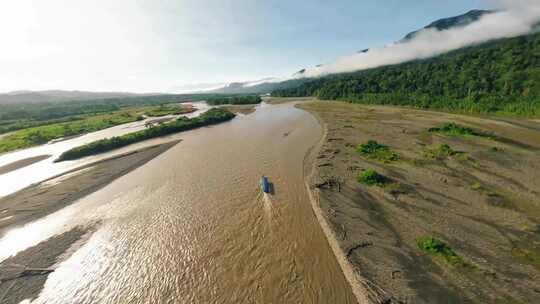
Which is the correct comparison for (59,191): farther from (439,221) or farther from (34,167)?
(439,221)

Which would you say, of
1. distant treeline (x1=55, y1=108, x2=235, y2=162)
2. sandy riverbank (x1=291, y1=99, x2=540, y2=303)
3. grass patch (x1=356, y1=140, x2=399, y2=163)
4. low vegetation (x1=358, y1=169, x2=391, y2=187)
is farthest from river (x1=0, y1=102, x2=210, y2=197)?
grass patch (x1=356, y1=140, x2=399, y2=163)

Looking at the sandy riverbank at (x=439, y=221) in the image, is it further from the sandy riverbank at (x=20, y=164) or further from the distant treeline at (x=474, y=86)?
the sandy riverbank at (x=20, y=164)

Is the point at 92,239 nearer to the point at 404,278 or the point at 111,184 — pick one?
the point at 111,184

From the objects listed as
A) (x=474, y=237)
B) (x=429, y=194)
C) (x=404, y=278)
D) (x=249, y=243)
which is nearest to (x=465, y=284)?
(x=404, y=278)

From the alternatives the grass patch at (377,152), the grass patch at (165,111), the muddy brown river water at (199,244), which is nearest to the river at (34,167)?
the muddy brown river water at (199,244)

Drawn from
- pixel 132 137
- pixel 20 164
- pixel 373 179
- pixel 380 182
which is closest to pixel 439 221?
pixel 380 182

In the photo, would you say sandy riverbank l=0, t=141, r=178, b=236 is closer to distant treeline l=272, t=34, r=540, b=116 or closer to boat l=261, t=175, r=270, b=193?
boat l=261, t=175, r=270, b=193
